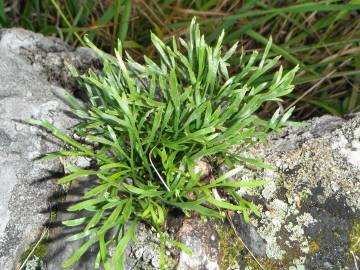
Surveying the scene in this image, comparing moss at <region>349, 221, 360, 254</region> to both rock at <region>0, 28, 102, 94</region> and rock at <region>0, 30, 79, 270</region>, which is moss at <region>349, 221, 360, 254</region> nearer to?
rock at <region>0, 30, 79, 270</region>

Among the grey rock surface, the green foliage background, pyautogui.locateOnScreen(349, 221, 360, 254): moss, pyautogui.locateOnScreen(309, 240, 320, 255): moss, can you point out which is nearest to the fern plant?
the grey rock surface

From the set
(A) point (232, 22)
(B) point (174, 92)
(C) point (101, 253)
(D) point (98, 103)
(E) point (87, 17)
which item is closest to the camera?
(C) point (101, 253)

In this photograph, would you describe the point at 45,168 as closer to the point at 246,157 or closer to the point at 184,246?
the point at 184,246

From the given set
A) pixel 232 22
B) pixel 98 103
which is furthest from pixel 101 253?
pixel 232 22

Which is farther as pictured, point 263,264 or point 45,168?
point 45,168

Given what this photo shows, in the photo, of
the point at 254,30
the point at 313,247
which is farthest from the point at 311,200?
the point at 254,30

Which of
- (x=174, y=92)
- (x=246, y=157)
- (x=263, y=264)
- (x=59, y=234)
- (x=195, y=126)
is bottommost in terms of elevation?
(x=59, y=234)

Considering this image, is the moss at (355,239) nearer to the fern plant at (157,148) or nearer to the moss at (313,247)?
the moss at (313,247)

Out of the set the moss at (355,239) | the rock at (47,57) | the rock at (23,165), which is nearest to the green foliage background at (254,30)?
the rock at (47,57)
